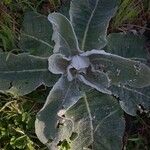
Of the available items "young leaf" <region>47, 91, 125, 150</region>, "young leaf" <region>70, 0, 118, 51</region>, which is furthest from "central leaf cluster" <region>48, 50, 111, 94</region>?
"young leaf" <region>47, 91, 125, 150</region>

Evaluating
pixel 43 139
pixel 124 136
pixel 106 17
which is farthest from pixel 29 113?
pixel 106 17

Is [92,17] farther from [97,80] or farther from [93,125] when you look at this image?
[93,125]

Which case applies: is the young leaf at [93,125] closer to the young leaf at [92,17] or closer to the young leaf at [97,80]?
the young leaf at [97,80]

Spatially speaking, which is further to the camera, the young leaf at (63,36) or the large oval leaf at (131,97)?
the large oval leaf at (131,97)

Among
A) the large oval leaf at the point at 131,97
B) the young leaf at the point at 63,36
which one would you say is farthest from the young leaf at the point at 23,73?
the large oval leaf at the point at 131,97

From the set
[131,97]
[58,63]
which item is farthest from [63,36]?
[131,97]

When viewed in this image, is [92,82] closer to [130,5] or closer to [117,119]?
[117,119]

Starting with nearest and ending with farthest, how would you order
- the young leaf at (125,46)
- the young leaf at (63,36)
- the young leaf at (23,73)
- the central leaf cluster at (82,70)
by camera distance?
the young leaf at (63,36) < the central leaf cluster at (82,70) < the young leaf at (23,73) < the young leaf at (125,46)

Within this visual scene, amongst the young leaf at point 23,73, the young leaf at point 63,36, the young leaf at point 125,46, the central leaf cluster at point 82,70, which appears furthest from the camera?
the young leaf at point 125,46
